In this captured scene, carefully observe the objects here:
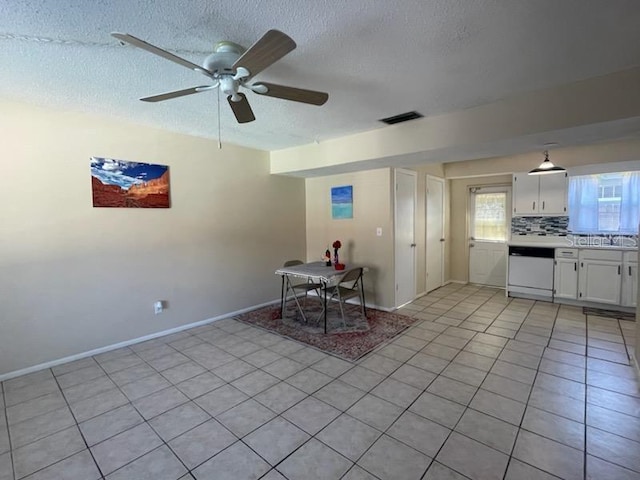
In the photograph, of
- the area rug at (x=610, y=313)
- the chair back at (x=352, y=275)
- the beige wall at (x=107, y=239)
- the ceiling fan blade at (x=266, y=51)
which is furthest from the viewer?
the area rug at (x=610, y=313)

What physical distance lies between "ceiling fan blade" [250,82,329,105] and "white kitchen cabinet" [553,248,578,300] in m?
4.69

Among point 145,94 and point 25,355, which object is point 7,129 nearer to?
point 145,94

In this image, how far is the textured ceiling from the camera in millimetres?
1559

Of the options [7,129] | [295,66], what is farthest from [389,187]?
[7,129]

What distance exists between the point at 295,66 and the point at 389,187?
2.60m

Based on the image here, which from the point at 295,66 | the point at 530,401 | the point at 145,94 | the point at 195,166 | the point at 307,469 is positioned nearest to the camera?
the point at 307,469

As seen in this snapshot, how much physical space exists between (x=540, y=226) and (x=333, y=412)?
490 centimetres

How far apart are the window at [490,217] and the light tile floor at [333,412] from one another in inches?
101

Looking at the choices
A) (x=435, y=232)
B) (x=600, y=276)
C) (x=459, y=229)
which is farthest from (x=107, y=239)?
(x=600, y=276)

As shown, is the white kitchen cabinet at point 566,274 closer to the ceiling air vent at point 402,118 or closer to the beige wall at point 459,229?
the beige wall at point 459,229

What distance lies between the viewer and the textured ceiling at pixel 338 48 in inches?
61.4

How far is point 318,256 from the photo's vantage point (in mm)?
5445

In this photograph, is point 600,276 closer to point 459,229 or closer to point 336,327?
point 459,229

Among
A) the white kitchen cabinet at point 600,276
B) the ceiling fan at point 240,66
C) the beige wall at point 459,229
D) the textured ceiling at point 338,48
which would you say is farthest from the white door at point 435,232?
the ceiling fan at point 240,66
